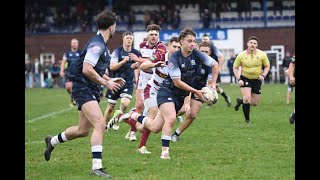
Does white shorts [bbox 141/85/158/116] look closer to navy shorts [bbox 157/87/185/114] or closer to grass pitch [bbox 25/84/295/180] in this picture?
grass pitch [bbox 25/84/295/180]

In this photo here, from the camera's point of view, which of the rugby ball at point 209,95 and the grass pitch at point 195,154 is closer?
the grass pitch at point 195,154

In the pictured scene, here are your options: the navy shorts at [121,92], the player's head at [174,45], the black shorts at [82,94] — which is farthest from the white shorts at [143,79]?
the black shorts at [82,94]

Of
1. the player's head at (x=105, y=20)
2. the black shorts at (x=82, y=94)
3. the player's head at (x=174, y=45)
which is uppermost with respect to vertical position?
the player's head at (x=105, y=20)

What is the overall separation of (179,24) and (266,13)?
626 centimetres

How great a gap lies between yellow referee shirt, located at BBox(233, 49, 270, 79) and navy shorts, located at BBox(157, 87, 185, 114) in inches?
218

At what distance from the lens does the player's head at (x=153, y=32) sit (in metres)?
13.5

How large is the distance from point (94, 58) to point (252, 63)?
7842 millimetres

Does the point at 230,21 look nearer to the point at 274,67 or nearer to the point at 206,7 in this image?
the point at 206,7

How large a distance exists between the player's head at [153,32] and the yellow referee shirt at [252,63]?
369 centimetres

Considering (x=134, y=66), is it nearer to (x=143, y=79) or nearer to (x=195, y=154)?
(x=143, y=79)

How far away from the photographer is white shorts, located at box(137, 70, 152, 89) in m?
14.5

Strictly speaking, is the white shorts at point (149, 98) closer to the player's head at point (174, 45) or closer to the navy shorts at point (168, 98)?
the player's head at point (174, 45)

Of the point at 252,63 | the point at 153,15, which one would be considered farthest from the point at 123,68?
the point at 153,15
